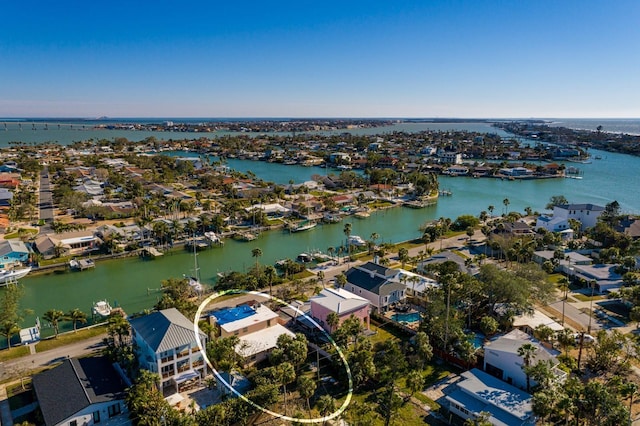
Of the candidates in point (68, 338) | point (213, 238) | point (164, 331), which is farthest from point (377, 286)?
point (213, 238)

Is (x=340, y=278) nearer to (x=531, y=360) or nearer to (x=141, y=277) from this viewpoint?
(x=531, y=360)

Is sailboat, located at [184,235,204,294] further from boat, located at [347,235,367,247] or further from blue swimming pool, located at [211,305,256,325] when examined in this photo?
boat, located at [347,235,367,247]

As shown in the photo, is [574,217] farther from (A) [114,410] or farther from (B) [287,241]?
(A) [114,410]

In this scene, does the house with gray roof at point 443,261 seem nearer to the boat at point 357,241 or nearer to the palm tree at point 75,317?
the boat at point 357,241

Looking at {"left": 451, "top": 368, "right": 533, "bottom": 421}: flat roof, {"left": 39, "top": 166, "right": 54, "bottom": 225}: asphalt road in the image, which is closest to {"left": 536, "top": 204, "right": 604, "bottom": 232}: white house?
{"left": 451, "top": 368, "right": 533, "bottom": 421}: flat roof

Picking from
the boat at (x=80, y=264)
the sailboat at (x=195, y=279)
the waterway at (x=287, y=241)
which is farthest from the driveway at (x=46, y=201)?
the sailboat at (x=195, y=279)

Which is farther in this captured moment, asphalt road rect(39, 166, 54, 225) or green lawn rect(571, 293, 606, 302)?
asphalt road rect(39, 166, 54, 225)
